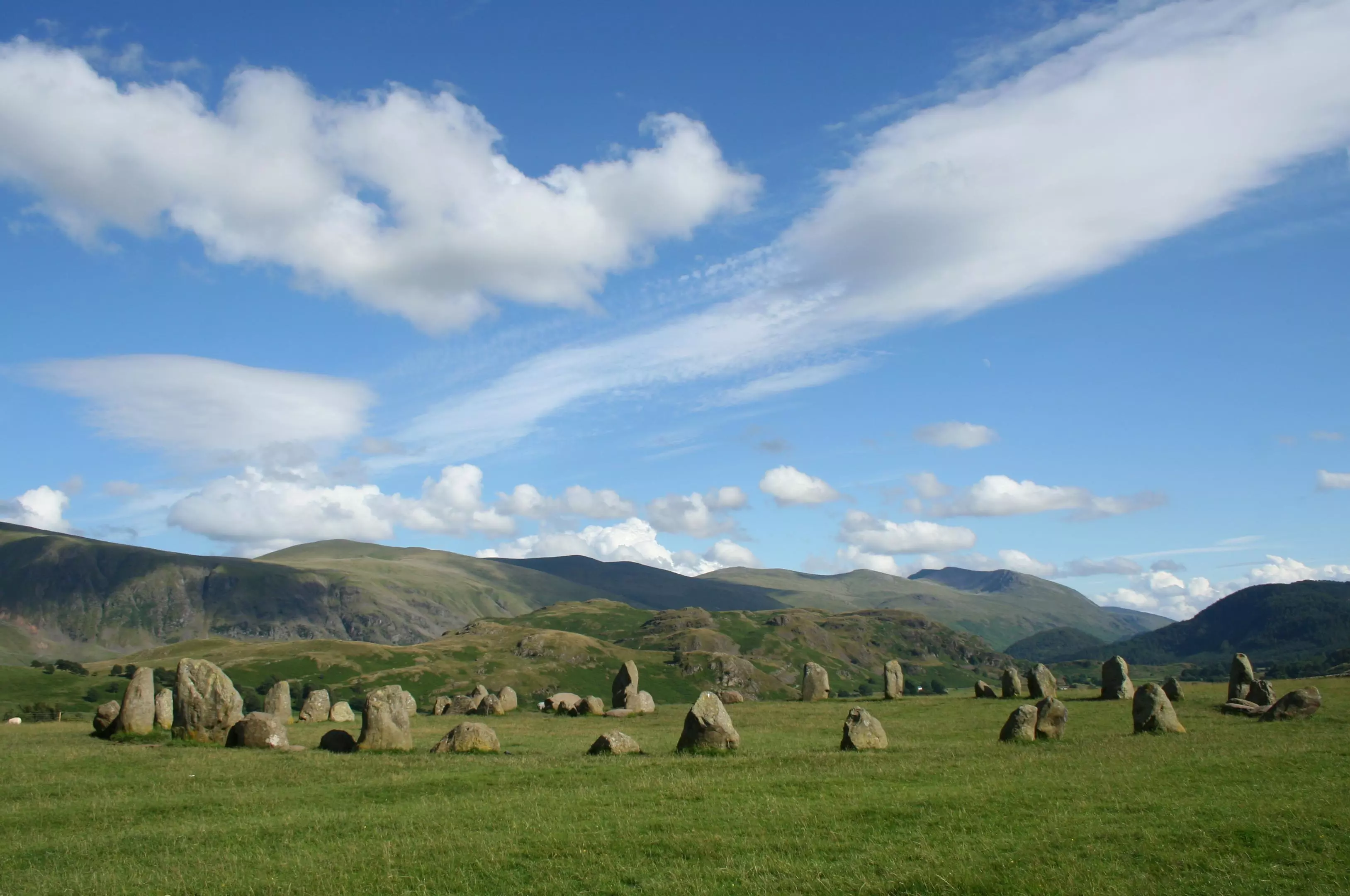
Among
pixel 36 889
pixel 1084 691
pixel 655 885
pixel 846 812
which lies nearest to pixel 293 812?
pixel 36 889

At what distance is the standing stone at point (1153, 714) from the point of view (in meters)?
32.2

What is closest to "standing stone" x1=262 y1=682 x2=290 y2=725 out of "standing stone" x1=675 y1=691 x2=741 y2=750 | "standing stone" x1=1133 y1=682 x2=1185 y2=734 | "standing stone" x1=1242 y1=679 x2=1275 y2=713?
"standing stone" x1=675 y1=691 x2=741 y2=750

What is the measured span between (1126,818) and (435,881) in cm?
1239

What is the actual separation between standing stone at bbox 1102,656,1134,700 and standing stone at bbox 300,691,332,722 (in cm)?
4554

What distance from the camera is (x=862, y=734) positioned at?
30.0m

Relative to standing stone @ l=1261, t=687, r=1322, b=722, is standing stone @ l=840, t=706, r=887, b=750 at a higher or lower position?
lower

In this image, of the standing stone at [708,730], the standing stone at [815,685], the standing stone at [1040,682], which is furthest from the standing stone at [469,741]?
the standing stone at [1040,682]

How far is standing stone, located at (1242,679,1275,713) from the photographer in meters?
46.2

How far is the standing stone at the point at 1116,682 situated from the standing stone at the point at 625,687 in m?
28.1

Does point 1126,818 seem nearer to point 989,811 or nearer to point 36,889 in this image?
point 989,811

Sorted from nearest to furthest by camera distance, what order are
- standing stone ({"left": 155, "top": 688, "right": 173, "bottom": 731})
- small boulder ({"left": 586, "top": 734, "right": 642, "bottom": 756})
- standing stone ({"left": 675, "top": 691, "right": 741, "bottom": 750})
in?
1. standing stone ({"left": 675, "top": 691, "right": 741, "bottom": 750})
2. small boulder ({"left": 586, "top": 734, "right": 642, "bottom": 756})
3. standing stone ({"left": 155, "top": 688, "right": 173, "bottom": 731})

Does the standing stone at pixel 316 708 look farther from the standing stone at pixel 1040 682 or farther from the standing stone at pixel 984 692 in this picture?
the standing stone at pixel 1040 682

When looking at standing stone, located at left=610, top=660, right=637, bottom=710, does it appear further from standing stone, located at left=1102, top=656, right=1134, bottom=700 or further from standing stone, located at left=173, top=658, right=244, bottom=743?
standing stone, located at left=1102, top=656, right=1134, bottom=700

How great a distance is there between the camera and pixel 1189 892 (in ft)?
40.6
